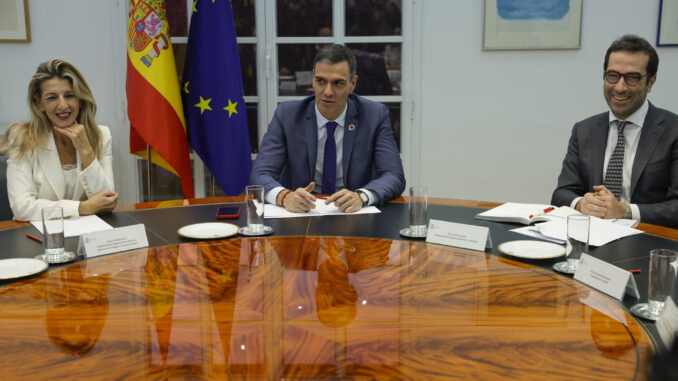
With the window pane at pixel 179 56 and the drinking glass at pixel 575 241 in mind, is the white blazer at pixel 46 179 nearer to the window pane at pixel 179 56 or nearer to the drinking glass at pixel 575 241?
the window pane at pixel 179 56

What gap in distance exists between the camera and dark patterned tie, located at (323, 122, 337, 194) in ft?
8.83

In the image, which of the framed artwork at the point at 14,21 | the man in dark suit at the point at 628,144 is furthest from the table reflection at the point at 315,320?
the framed artwork at the point at 14,21

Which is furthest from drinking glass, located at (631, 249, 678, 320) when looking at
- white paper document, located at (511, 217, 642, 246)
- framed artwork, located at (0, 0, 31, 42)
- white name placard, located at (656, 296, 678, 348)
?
framed artwork, located at (0, 0, 31, 42)

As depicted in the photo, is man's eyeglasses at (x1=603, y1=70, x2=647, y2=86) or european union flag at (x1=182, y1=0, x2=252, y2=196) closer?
man's eyeglasses at (x1=603, y1=70, x2=647, y2=86)

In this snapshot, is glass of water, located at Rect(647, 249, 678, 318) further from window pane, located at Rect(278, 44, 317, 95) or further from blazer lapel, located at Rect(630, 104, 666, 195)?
window pane, located at Rect(278, 44, 317, 95)

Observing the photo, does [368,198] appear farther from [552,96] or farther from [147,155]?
[552,96]

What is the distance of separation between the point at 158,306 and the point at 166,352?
0.77ft

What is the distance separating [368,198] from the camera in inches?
87.3

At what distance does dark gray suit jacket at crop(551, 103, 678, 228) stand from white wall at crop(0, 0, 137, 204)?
2810 mm

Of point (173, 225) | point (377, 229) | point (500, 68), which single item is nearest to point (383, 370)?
point (377, 229)

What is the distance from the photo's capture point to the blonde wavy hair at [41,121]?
2357mm

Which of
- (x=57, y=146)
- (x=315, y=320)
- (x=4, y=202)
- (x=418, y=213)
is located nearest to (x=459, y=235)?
(x=418, y=213)

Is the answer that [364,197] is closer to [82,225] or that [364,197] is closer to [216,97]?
[82,225]

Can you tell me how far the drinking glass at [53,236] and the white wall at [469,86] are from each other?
7.68 ft
